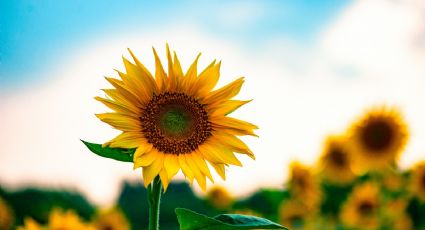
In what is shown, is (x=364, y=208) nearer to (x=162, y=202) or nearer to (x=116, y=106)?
(x=116, y=106)

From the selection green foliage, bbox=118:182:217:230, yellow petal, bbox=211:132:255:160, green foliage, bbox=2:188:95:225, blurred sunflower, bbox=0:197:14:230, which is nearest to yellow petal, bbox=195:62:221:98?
yellow petal, bbox=211:132:255:160

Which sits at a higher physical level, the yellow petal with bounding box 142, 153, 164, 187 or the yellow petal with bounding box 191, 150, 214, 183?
the yellow petal with bounding box 191, 150, 214, 183

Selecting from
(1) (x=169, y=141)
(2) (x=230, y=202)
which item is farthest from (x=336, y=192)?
(1) (x=169, y=141)

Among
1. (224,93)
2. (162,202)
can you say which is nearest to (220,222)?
(224,93)

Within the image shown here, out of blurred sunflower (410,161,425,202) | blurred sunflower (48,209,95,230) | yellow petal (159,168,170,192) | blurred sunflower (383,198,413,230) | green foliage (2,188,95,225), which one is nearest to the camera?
yellow petal (159,168,170,192)

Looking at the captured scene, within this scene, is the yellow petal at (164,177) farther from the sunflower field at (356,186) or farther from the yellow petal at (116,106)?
the sunflower field at (356,186)

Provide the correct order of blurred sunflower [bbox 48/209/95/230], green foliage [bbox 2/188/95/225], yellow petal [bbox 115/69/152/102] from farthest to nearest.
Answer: green foliage [bbox 2/188/95/225], blurred sunflower [bbox 48/209/95/230], yellow petal [bbox 115/69/152/102]

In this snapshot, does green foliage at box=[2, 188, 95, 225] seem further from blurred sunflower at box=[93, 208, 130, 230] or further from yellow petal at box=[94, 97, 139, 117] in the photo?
yellow petal at box=[94, 97, 139, 117]
